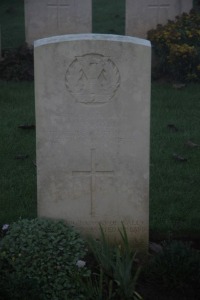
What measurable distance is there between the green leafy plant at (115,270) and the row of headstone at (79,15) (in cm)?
693

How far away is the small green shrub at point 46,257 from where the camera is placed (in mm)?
4949

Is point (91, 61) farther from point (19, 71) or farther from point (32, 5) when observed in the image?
point (32, 5)

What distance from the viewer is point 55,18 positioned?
468 inches

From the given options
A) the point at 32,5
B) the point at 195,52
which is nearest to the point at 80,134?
the point at 195,52

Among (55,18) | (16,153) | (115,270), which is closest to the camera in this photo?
(115,270)

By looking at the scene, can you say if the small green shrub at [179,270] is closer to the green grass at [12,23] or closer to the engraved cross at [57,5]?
the engraved cross at [57,5]

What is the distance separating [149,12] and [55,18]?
137 centimetres

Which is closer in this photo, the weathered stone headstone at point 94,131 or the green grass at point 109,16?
the weathered stone headstone at point 94,131

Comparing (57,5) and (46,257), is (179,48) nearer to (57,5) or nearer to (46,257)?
(57,5)

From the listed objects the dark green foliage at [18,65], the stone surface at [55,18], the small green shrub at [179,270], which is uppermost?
the stone surface at [55,18]

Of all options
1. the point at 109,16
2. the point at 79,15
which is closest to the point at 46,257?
the point at 79,15

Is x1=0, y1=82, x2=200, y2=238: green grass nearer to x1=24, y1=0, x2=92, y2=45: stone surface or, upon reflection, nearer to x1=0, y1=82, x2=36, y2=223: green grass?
x1=0, y1=82, x2=36, y2=223: green grass

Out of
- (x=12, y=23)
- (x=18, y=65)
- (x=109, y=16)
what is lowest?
(x=18, y=65)

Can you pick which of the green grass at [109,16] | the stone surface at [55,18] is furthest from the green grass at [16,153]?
the green grass at [109,16]
